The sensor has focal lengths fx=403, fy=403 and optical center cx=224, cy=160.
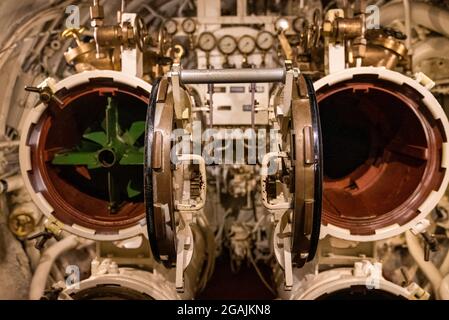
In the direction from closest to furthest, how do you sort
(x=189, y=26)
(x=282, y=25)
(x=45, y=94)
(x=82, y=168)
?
1. (x=45, y=94)
2. (x=82, y=168)
3. (x=282, y=25)
4. (x=189, y=26)

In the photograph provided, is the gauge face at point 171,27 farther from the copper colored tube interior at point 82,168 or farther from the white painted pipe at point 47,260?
the white painted pipe at point 47,260

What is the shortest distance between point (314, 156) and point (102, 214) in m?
0.89

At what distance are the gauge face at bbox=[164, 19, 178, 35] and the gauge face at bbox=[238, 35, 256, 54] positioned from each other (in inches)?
13.2

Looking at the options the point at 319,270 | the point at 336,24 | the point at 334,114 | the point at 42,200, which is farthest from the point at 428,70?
the point at 42,200

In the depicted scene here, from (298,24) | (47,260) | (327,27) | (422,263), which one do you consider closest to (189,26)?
(298,24)

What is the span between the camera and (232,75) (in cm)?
116

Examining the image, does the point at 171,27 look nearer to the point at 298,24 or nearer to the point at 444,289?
the point at 298,24

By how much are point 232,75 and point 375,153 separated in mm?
888

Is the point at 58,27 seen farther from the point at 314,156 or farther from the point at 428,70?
the point at 428,70

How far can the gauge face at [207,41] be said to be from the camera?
76.5 inches

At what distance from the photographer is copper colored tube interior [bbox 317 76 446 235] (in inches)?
55.6

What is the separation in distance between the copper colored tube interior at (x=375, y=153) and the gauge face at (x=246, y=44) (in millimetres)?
500

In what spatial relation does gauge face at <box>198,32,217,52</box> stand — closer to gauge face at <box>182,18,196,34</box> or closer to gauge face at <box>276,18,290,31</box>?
gauge face at <box>182,18,196,34</box>

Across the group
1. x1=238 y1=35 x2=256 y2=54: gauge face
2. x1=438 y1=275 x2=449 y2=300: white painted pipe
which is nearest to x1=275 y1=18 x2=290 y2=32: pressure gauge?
x1=238 y1=35 x2=256 y2=54: gauge face
